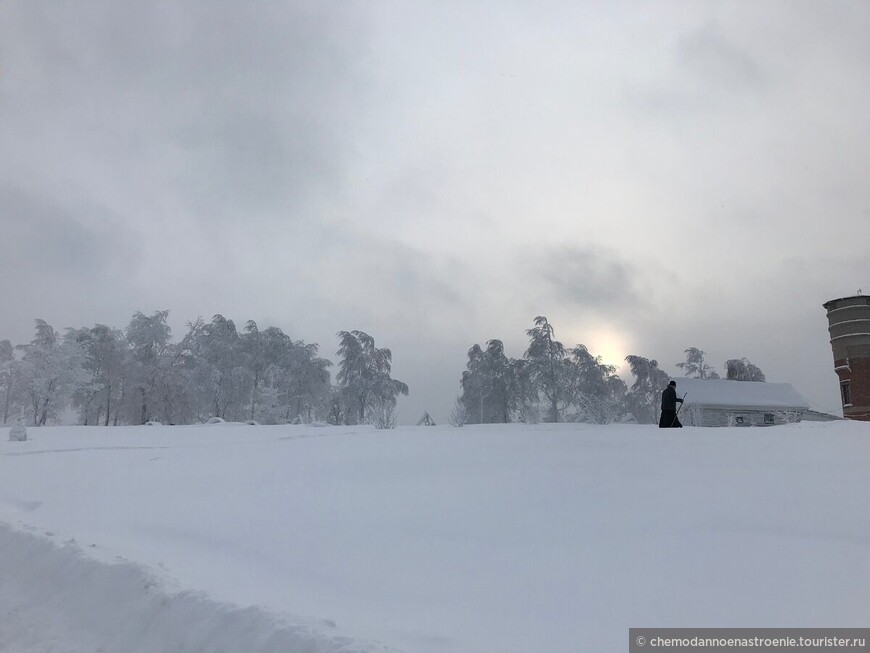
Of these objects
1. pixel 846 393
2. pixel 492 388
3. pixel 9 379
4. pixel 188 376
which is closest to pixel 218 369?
pixel 188 376

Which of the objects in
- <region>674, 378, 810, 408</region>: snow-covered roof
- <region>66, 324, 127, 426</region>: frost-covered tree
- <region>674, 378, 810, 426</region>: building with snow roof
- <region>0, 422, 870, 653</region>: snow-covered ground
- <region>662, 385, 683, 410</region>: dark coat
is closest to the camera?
<region>0, 422, 870, 653</region>: snow-covered ground

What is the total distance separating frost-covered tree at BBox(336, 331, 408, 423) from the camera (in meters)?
47.3

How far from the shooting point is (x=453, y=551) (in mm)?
5992

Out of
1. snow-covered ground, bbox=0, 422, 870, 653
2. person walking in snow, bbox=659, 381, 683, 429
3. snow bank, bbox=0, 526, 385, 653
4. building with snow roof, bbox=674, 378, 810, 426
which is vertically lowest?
snow bank, bbox=0, 526, 385, 653

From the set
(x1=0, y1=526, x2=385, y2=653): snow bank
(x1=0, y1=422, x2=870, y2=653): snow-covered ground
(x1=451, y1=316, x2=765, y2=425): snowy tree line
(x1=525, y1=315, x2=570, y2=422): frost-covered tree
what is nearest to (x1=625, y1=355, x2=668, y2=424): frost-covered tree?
(x1=451, y1=316, x2=765, y2=425): snowy tree line

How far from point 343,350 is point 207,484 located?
3783cm

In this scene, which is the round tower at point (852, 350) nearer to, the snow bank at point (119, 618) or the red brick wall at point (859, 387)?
the red brick wall at point (859, 387)

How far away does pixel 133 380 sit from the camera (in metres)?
Answer: 43.4

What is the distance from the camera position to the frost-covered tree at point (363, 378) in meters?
47.3

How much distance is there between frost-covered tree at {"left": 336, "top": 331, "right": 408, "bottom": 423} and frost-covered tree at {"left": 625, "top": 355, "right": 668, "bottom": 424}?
881 inches

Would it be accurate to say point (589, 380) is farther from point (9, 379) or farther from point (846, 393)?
point (9, 379)

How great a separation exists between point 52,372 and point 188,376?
9056mm

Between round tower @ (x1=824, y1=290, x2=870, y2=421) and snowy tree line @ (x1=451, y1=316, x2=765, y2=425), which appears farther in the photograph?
snowy tree line @ (x1=451, y1=316, x2=765, y2=425)

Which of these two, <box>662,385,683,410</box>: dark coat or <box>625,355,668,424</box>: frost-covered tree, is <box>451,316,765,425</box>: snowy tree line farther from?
<box>662,385,683,410</box>: dark coat
